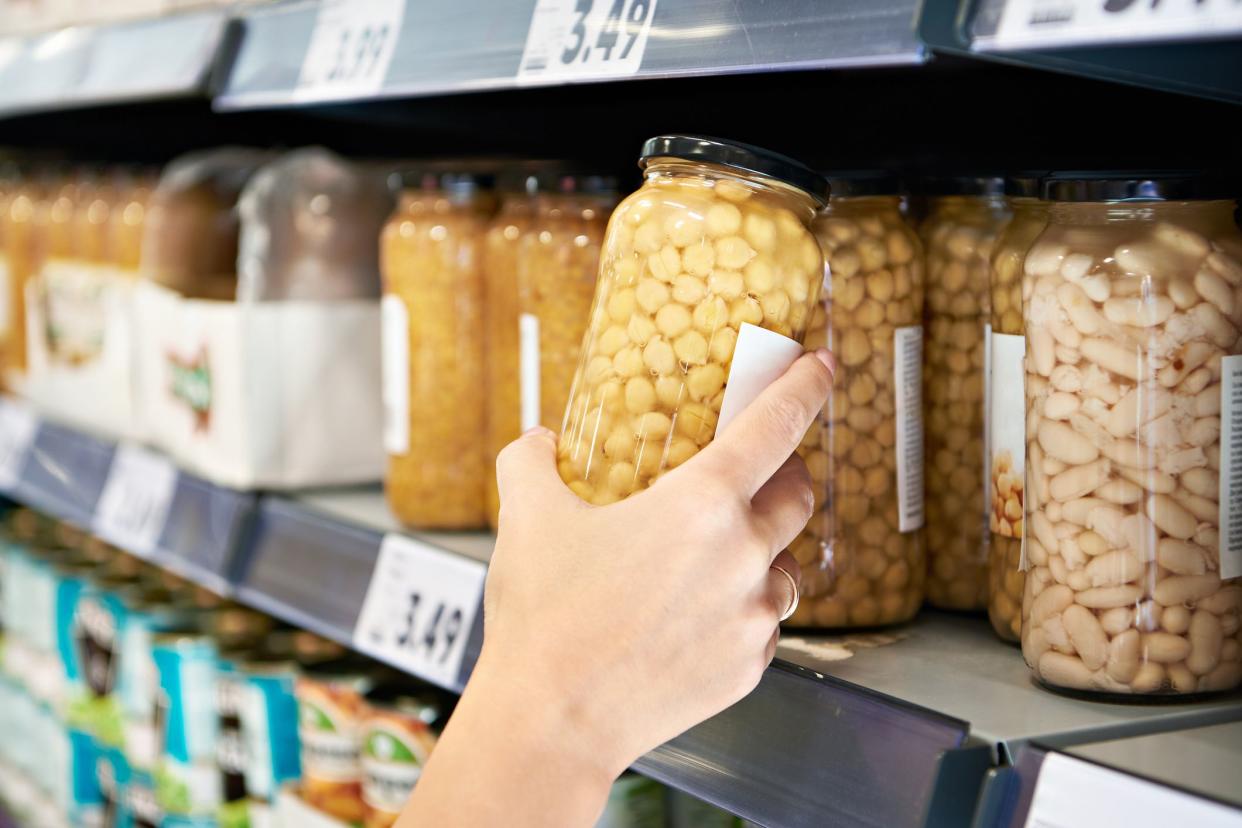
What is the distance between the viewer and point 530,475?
2.44ft

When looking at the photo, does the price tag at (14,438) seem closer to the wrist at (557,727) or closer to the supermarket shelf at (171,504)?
the supermarket shelf at (171,504)

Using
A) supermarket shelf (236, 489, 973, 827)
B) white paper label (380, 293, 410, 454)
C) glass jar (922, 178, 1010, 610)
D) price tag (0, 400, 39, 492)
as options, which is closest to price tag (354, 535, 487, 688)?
white paper label (380, 293, 410, 454)

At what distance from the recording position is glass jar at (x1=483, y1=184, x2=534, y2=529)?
3.80 ft

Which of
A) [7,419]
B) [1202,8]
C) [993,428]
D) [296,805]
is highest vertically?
[1202,8]

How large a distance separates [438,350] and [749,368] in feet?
1.78

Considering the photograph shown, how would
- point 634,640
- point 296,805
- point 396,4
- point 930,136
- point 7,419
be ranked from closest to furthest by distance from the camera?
point 634,640 < point 396,4 < point 930,136 < point 296,805 < point 7,419

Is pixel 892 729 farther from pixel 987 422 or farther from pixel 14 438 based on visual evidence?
pixel 14 438

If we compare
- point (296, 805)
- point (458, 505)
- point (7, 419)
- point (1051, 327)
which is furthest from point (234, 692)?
point (1051, 327)

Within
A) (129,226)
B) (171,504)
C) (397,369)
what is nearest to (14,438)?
(129,226)

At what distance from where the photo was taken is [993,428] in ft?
2.74

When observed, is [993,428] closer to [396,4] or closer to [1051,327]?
[1051,327]

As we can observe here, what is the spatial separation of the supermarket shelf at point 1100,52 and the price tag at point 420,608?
550 millimetres

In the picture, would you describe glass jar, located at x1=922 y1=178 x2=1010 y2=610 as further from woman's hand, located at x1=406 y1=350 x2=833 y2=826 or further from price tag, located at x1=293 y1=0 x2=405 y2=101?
price tag, located at x1=293 y1=0 x2=405 y2=101

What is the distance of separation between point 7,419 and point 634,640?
149 centimetres
